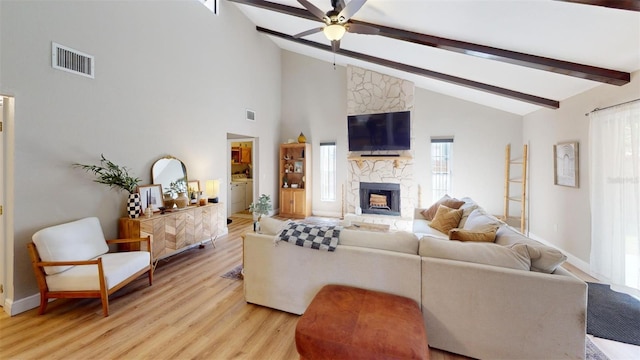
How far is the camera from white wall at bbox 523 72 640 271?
9.67 feet

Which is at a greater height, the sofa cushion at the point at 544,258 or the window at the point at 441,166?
the window at the point at 441,166

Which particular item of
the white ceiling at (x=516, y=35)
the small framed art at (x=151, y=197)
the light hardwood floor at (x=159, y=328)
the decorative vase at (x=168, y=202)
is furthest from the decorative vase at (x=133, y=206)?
the white ceiling at (x=516, y=35)

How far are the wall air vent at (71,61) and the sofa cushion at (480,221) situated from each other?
4870 mm

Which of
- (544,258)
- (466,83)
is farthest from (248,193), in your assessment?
(544,258)

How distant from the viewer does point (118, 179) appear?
3125mm

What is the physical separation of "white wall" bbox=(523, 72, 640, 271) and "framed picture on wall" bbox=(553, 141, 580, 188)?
0.19 feet

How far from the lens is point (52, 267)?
2273 mm

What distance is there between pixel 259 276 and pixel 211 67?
417cm

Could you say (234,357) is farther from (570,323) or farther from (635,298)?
(635,298)

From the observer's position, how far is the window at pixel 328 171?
6.66m

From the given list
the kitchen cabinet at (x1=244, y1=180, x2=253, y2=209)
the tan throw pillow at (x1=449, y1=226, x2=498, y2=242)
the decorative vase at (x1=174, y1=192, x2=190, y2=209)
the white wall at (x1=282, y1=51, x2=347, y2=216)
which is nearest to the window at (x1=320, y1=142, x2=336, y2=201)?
the white wall at (x1=282, y1=51, x2=347, y2=216)

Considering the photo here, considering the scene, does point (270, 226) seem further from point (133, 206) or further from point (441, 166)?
point (441, 166)

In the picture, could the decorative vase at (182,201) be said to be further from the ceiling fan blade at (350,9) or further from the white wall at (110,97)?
the ceiling fan blade at (350,9)

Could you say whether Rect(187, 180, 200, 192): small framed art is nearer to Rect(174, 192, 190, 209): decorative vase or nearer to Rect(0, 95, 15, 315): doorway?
Rect(174, 192, 190, 209): decorative vase
